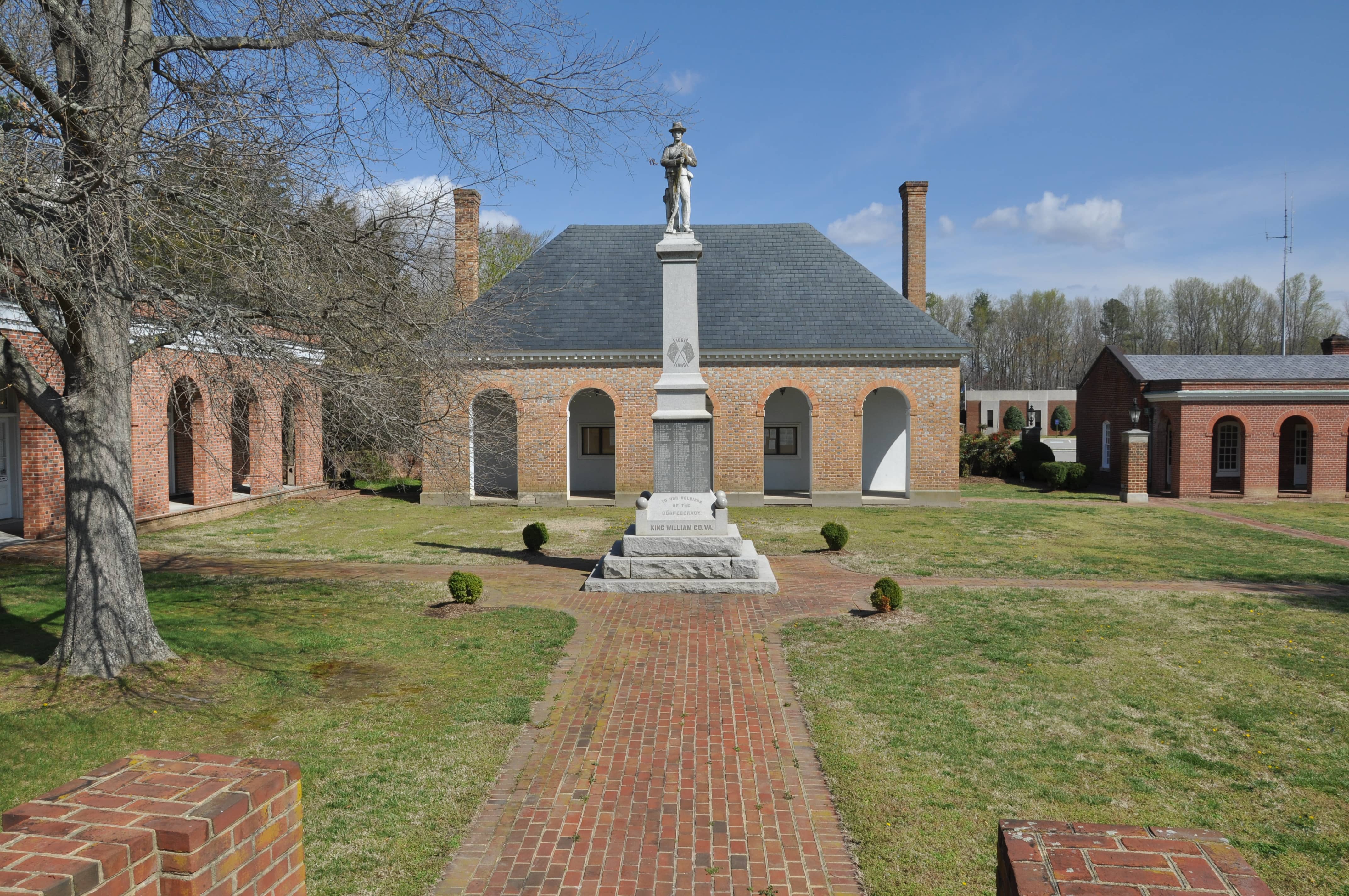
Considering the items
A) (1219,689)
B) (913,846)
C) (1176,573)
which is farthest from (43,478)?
Answer: (1176,573)

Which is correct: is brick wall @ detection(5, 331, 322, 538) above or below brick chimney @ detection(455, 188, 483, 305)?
below

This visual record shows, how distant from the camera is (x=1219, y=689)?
321 inches

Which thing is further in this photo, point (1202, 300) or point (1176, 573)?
point (1202, 300)

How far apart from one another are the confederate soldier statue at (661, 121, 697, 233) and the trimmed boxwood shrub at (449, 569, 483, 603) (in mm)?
6532

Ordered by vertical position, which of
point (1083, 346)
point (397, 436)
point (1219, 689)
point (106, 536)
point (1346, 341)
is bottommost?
point (1219, 689)

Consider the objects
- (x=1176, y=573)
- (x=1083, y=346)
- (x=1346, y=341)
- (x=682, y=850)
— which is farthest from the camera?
(x=1083, y=346)

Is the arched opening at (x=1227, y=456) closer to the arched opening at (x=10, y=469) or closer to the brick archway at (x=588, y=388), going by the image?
the brick archway at (x=588, y=388)

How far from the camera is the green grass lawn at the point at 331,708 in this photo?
526 centimetres

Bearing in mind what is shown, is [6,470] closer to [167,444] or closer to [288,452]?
[167,444]

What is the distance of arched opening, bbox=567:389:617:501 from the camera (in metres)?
27.7

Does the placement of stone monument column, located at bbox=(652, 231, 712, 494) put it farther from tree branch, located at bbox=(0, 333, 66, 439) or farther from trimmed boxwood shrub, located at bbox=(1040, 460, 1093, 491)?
trimmed boxwood shrub, located at bbox=(1040, 460, 1093, 491)

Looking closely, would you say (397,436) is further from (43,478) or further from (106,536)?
(43,478)

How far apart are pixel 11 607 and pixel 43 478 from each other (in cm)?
703

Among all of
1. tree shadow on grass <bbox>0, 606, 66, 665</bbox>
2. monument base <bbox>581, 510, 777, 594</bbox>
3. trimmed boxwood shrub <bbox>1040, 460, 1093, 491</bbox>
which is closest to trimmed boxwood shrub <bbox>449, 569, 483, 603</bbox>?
monument base <bbox>581, 510, 777, 594</bbox>
